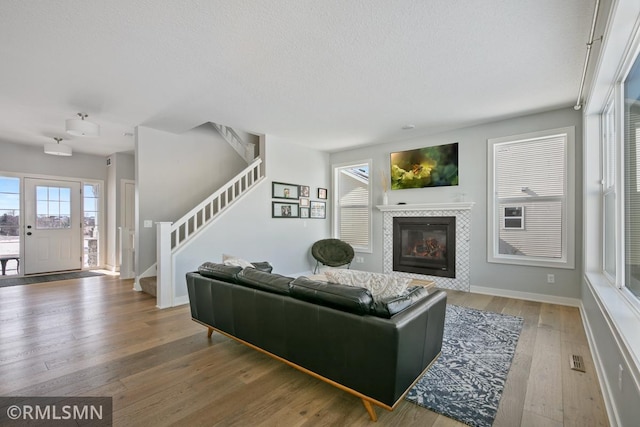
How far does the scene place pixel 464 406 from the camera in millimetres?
1905

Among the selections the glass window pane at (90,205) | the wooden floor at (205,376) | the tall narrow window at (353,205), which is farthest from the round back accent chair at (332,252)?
the glass window pane at (90,205)

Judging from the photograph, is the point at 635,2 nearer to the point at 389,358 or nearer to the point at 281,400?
the point at 389,358

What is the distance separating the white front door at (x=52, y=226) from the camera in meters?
6.19

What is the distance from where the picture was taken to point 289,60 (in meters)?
2.85

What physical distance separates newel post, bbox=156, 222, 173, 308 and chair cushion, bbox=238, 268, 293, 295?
2.08 metres

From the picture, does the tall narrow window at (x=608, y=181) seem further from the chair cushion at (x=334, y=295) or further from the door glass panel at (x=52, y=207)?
the door glass panel at (x=52, y=207)

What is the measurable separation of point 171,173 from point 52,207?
336 centimetres

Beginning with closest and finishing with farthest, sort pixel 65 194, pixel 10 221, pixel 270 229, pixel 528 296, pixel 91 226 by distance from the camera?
pixel 528 296
pixel 270 229
pixel 10 221
pixel 65 194
pixel 91 226

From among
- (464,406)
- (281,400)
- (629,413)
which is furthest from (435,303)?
(281,400)

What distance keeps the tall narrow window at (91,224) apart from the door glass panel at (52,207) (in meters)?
0.32

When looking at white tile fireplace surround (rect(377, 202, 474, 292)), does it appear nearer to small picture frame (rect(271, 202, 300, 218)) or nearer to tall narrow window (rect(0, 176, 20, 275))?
small picture frame (rect(271, 202, 300, 218))

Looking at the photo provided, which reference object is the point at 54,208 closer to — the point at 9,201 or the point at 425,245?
the point at 9,201

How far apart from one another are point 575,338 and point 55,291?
7044 mm

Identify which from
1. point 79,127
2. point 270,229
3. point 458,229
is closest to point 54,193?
point 79,127
